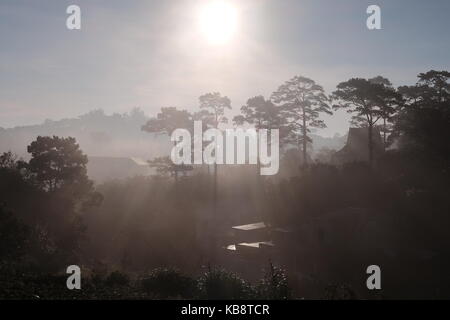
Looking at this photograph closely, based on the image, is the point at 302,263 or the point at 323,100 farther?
Result: the point at 323,100

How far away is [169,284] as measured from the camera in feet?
53.8

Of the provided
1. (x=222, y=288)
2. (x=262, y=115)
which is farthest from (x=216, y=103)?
(x=222, y=288)

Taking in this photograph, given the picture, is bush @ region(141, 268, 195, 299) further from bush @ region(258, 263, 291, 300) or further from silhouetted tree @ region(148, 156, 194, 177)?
silhouetted tree @ region(148, 156, 194, 177)

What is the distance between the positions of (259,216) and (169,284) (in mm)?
23356

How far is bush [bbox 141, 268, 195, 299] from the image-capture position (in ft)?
51.8

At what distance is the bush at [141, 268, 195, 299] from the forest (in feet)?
0.18

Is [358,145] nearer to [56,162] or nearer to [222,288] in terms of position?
[56,162]

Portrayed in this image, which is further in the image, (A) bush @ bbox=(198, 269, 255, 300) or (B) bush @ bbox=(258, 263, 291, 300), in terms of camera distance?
(A) bush @ bbox=(198, 269, 255, 300)

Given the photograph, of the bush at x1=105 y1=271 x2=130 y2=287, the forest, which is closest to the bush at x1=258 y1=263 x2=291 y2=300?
the forest

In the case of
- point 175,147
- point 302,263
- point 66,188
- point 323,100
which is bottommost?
point 302,263
